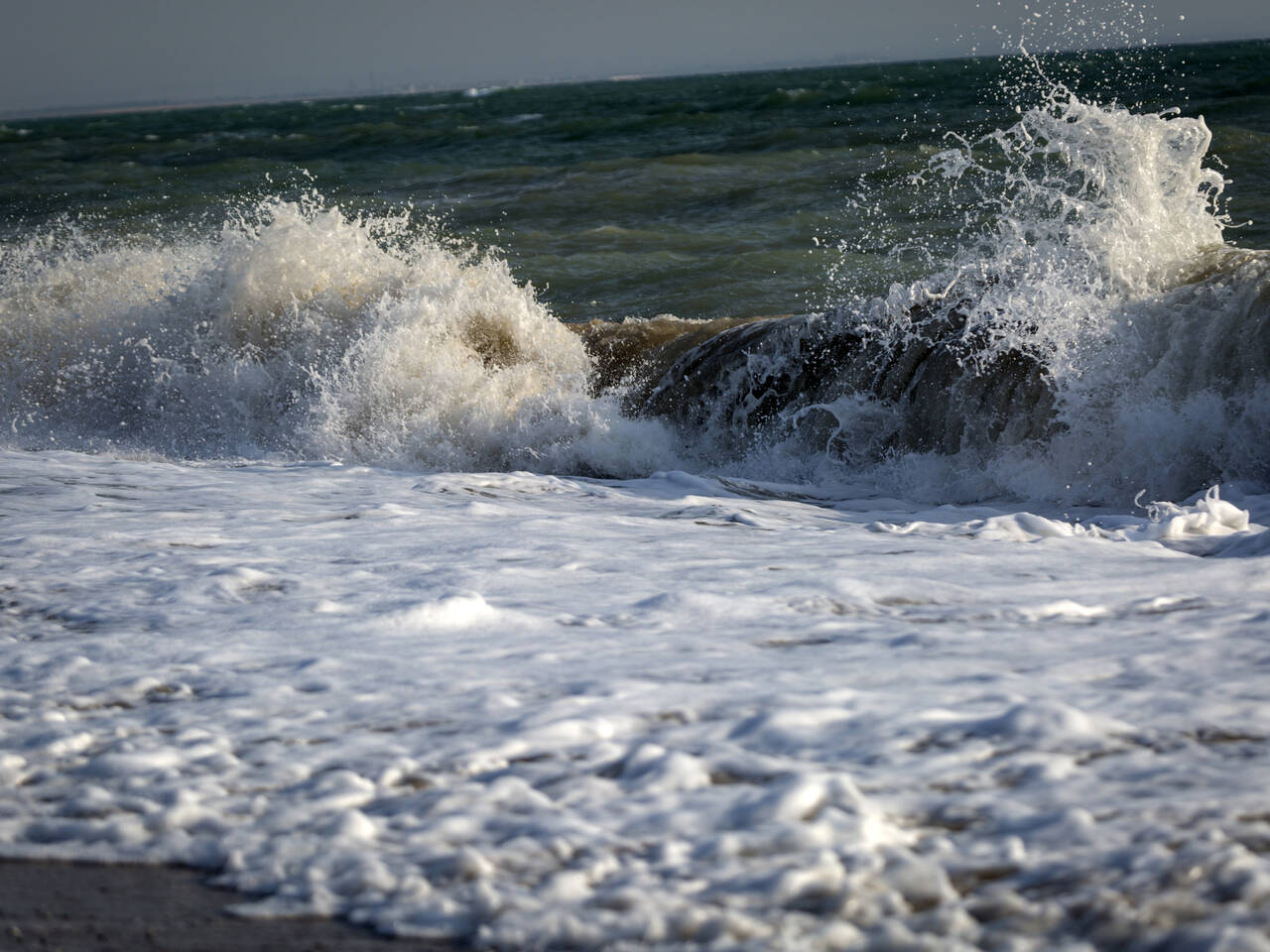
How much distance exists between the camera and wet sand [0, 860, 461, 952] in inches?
A: 67.9

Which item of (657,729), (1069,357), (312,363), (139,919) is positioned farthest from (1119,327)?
(312,363)

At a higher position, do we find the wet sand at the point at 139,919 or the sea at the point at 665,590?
the sea at the point at 665,590

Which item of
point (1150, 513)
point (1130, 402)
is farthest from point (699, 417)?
point (1150, 513)

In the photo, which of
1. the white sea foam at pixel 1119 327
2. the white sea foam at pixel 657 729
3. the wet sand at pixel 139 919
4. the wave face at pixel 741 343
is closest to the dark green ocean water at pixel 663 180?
the wave face at pixel 741 343

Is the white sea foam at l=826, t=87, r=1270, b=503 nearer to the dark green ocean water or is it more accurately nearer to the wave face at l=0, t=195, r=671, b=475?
the wave face at l=0, t=195, r=671, b=475

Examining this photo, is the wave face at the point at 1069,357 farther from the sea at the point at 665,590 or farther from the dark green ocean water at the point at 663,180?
the dark green ocean water at the point at 663,180

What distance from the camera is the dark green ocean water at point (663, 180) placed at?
37.7 feet

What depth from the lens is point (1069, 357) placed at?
5.44 m

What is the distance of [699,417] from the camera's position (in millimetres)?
7000

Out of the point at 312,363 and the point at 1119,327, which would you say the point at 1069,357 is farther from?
the point at 312,363

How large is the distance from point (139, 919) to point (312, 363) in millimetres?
6344

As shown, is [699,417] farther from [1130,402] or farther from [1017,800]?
[1017,800]

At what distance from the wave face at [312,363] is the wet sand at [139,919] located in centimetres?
440

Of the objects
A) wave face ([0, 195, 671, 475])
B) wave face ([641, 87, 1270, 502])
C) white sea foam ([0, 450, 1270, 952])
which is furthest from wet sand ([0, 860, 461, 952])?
wave face ([0, 195, 671, 475])
